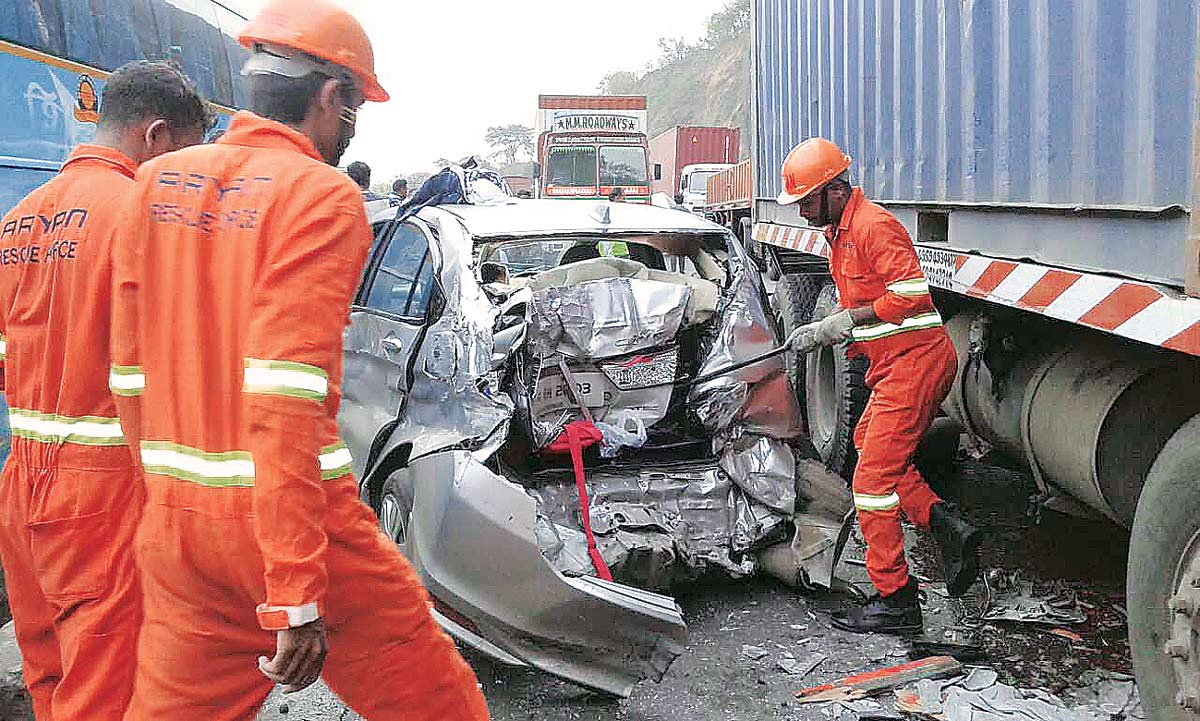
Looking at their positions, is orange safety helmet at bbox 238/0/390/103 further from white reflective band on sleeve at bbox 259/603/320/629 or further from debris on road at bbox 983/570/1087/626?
debris on road at bbox 983/570/1087/626

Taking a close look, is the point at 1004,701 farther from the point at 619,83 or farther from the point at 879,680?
the point at 619,83

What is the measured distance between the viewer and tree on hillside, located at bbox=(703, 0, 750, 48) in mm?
46562

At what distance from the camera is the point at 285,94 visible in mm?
2102

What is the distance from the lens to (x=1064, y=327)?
3982 mm

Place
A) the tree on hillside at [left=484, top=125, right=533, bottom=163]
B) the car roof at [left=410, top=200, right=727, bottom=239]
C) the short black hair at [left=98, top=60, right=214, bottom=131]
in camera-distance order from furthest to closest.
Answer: the tree on hillside at [left=484, top=125, right=533, bottom=163] < the car roof at [left=410, top=200, right=727, bottom=239] < the short black hair at [left=98, top=60, right=214, bottom=131]

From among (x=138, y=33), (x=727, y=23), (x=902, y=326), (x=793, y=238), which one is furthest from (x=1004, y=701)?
(x=727, y=23)

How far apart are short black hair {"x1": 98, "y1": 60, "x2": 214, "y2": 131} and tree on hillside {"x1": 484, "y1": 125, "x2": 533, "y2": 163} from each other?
60746 millimetres

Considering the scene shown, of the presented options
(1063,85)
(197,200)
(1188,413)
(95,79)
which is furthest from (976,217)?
(95,79)

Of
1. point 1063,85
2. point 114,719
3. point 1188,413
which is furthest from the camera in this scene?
point 1063,85

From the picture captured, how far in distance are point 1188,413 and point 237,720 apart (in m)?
2.73

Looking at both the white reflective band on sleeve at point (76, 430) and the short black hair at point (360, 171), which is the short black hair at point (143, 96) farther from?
the short black hair at point (360, 171)

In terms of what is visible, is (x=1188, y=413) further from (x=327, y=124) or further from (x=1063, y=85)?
(x=327, y=124)

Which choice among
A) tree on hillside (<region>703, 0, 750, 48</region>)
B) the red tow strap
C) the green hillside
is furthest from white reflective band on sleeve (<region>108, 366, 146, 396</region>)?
tree on hillside (<region>703, 0, 750, 48</region>)

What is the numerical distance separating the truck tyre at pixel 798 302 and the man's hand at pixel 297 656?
500cm
